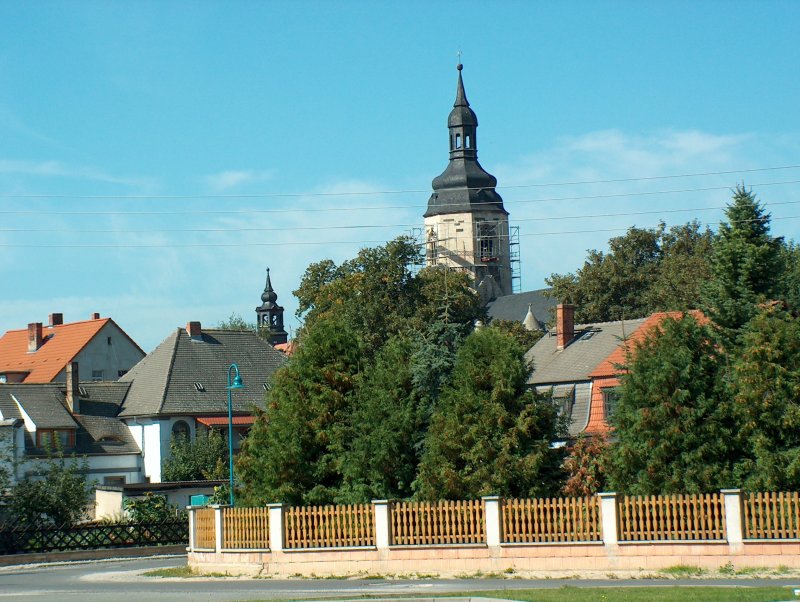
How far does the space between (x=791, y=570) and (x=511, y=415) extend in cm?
912

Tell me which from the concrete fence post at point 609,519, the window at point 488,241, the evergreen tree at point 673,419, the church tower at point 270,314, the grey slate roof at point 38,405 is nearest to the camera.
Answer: the concrete fence post at point 609,519

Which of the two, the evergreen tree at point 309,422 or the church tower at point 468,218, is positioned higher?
the church tower at point 468,218

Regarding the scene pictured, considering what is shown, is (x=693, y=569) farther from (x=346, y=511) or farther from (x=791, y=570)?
(x=346, y=511)

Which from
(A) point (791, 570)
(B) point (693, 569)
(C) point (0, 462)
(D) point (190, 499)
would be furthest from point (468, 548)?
(C) point (0, 462)

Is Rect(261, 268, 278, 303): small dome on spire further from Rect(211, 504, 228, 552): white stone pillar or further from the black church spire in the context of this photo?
Rect(211, 504, 228, 552): white stone pillar

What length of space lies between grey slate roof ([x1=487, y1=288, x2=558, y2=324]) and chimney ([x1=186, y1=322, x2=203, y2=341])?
59.2 metres

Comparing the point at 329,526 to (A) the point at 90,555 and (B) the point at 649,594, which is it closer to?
(B) the point at 649,594

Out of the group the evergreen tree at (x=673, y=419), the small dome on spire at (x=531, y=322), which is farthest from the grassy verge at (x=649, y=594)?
the small dome on spire at (x=531, y=322)

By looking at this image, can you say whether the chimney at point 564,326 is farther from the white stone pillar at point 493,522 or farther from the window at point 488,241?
the window at point 488,241

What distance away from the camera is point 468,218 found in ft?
459

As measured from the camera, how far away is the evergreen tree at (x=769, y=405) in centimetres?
2956

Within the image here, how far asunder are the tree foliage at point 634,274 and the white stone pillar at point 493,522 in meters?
47.7

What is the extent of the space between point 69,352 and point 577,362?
39609 millimetres

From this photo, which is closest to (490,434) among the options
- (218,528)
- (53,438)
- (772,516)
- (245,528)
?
(245,528)
